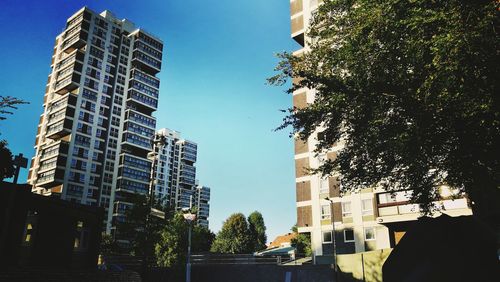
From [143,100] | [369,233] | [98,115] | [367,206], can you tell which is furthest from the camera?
[143,100]

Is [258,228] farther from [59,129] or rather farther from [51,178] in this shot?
[59,129]

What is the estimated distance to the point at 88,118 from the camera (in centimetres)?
7781

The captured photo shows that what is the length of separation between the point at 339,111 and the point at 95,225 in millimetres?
17275

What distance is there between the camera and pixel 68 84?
77.2m

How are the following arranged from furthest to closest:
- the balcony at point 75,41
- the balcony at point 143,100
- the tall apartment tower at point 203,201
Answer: the tall apartment tower at point 203,201
the balcony at point 143,100
the balcony at point 75,41

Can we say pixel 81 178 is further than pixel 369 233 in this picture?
Yes

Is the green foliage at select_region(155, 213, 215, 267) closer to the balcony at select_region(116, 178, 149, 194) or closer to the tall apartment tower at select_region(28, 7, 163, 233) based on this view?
the tall apartment tower at select_region(28, 7, 163, 233)

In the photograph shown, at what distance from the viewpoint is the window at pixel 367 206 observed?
34344mm

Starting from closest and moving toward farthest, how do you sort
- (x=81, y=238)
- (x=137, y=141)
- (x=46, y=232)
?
1. (x=46, y=232)
2. (x=81, y=238)
3. (x=137, y=141)

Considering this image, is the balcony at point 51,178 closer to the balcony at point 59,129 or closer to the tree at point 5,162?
the balcony at point 59,129

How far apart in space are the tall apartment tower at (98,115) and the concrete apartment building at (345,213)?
47746 mm

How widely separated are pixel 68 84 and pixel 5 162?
48.5m

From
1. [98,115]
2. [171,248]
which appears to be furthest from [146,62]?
[171,248]

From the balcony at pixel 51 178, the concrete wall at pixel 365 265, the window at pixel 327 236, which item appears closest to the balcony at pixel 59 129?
→ the balcony at pixel 51 178
